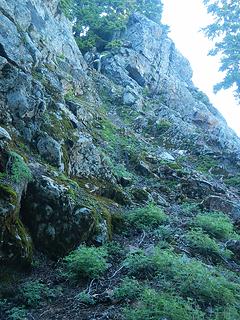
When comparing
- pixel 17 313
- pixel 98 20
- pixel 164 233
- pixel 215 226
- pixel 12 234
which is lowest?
pixel 17 313

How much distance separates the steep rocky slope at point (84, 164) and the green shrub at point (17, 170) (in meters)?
0.03

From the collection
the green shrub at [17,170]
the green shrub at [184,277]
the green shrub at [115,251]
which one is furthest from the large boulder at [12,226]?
the green shrub at [184,277]

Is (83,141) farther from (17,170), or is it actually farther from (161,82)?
(161,82)

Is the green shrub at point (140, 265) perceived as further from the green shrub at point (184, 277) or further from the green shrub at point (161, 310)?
the green shrub at point (161, 310)

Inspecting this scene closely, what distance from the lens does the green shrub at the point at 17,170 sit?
20.3 ft

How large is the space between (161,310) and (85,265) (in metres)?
1.88

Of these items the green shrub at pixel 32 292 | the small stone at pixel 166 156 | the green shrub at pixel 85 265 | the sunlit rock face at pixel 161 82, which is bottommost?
the green shrub at pixel 32 292

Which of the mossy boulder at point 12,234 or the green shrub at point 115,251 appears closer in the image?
the mossy boulder at point 12,234

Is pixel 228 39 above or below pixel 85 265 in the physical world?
above

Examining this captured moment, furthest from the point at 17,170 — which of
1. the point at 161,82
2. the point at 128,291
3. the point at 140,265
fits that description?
the point at 161,82

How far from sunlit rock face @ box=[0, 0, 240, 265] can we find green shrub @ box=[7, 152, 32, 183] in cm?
5

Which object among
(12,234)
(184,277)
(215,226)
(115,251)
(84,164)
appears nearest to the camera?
(184,277)

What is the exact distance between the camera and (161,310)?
4.32 metres

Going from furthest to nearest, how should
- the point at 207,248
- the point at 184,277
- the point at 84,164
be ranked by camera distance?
the point at 84,164
the point at 207,248
the point at 184,277
